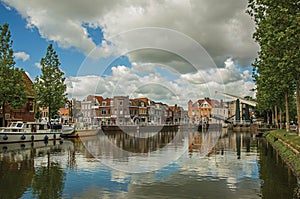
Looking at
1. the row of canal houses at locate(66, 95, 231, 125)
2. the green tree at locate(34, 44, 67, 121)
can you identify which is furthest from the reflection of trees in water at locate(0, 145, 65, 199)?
the row of canal houses at locate(66, 95, 231, 125)

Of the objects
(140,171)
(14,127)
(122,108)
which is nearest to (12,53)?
(14,127)

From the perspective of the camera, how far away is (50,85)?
56.2 m

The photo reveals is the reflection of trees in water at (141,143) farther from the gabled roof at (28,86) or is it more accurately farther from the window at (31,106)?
the gabled roof at (28,86)

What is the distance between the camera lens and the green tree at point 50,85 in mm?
Result: 55094

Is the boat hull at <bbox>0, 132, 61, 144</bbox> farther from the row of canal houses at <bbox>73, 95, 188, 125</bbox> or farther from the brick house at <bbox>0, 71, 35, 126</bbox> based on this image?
the row of canal houses at <bbox>73, 95, 188, 125</bbox>

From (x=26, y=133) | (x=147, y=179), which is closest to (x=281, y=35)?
(x=147, y=179)

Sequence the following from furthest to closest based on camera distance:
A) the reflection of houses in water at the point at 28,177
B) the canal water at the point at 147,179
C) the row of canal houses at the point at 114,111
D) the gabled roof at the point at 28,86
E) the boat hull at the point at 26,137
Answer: the row of canal houses at the point at 114,111 → the gabled roof at the point at 28,86 → the boat hull at the point at 26,137 → the reflection of houses in water at the point at 28,177 → the canal water at the point at 147,179

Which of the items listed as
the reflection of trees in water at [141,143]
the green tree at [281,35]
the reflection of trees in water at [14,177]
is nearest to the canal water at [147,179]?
the reflection of trees in water at [14,177]

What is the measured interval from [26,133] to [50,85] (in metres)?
14.7

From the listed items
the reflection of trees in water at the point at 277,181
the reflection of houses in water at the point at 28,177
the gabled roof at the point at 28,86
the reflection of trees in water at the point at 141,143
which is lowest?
the reflection of trees in water at the point at 141,143

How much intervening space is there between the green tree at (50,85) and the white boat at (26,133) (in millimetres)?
5037

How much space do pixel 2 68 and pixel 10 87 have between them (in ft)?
10.5

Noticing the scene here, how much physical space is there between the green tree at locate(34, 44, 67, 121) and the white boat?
504cm

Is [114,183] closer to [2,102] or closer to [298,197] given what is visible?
[298,197]
